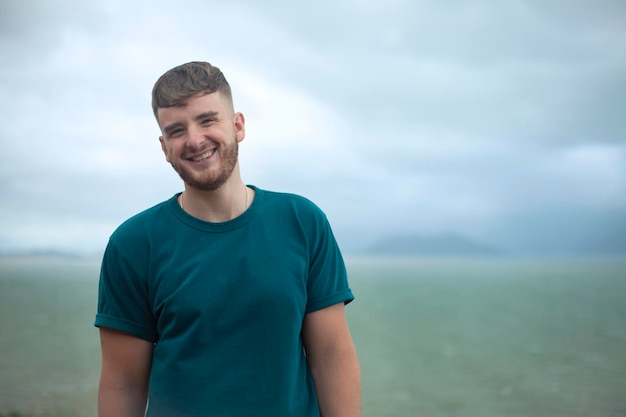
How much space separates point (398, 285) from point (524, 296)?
96.8ft

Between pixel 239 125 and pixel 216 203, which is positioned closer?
pixel 216 203

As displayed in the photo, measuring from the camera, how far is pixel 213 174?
6.52ft

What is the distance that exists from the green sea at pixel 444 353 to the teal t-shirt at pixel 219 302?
20555mm

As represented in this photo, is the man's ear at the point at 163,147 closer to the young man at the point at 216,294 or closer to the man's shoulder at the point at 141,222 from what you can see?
the young man at the point at 216,294

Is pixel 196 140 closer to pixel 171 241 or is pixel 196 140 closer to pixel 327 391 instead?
→ pixel 171 241

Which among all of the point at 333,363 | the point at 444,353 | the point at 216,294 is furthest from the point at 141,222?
the point at 444,353

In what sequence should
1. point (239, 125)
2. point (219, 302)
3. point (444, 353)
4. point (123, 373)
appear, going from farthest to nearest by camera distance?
point (444, 353) < point (239, 125) < point (123, 373) < point (219, 302)

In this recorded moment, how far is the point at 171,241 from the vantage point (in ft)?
6.58

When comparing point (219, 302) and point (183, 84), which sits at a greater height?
point (183, 84)

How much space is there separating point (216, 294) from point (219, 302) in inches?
1.0

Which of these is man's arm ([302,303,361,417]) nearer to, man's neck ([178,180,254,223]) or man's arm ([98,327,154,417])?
man's neck ([178,180,254,223])

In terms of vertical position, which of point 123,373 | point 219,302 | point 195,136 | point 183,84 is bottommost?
point 123,373

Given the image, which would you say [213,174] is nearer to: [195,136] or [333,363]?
[195,136]

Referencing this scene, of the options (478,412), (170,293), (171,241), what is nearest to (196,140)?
(171,241)
